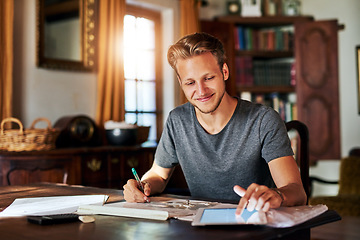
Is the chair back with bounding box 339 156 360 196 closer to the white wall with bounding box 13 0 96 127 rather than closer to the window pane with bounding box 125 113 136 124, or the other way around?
the window pane with bounding box 125 113 136 124

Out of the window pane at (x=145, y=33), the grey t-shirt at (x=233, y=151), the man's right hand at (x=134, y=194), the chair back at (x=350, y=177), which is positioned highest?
the window pane at (x=145, y=33)

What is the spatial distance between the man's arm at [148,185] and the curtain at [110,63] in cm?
237

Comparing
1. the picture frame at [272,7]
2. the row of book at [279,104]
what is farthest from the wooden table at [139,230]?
the picture frame at [272,7]

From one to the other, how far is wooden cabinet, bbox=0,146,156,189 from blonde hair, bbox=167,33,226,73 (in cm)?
172

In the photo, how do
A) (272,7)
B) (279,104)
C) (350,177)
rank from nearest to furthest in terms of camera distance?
1. (350,177)
2. (279,104)
3. (272,7)

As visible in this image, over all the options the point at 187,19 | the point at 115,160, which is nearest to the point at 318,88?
the point at 187,19

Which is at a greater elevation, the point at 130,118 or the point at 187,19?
the point at 187,19

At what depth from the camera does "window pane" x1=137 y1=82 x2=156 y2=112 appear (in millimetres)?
4977

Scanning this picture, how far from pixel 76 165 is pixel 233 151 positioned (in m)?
1.85

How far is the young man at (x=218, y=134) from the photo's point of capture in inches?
70.4

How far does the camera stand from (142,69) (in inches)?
198

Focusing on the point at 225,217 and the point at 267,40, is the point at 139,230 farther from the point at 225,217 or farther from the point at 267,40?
the point at 267,40

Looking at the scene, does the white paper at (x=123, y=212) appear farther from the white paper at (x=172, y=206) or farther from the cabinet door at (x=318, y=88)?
the cabinet door at (x=318, y=88)

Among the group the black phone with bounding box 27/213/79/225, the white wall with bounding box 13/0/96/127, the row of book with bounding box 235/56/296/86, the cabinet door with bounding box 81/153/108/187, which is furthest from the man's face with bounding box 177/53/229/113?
the row of book with bounding box 235/56/296/86
